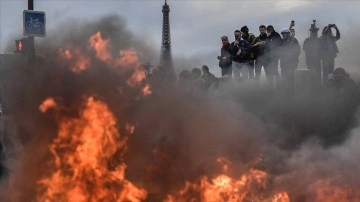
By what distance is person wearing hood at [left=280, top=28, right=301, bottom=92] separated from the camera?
46.7ft

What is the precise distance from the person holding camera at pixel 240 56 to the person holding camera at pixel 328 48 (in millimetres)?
1842

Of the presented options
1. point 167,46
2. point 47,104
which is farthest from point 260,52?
point 167,46

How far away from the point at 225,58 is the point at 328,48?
2.40m

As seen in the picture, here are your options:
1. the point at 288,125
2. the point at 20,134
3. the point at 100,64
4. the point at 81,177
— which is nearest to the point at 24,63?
the point at 20,134

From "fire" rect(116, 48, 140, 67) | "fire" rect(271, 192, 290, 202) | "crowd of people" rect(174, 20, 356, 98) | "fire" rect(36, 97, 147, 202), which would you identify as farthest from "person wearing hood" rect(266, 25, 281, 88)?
"fire" rect(36, 97, 147, 202)

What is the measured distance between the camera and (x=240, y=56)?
1448 cm

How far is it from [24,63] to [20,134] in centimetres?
242

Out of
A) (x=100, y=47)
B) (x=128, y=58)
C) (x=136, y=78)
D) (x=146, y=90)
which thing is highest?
(x=100, y=47)

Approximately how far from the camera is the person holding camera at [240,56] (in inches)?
566

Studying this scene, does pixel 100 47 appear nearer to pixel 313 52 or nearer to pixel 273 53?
pixel 273 53

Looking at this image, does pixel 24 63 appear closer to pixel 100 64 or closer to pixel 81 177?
pixel 100 64

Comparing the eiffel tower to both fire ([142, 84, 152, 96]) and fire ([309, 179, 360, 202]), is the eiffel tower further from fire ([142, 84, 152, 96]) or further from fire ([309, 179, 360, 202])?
fire ([309, 179, 360, 202])

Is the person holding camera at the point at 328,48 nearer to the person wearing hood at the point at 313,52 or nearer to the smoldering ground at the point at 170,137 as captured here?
the person wearing hood at the point at 313,52

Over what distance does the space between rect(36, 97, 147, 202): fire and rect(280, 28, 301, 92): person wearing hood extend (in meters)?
5.91
